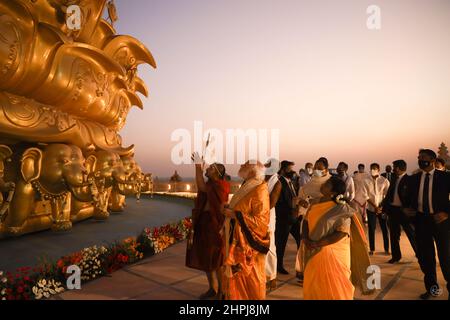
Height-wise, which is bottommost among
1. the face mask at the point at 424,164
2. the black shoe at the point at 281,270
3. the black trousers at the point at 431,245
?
the black shoe at the point at 281,270

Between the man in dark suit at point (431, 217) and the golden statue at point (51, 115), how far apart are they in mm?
6222

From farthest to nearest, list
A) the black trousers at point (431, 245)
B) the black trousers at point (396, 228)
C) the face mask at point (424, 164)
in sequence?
the black trousers at point (396, 228) → the face mask at point (424, 164) → the black trousers at point (431, 245)

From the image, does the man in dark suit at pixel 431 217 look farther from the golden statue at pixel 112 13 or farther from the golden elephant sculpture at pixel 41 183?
the golden statue at pixel 112 13

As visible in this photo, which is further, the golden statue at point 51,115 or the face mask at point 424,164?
the golden statue at point 51,115

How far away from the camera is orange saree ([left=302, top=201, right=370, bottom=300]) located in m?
3.06

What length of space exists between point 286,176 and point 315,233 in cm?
250

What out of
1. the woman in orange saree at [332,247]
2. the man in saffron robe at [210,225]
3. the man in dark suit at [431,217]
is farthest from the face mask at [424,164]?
the man in saffron robe at [210,225]

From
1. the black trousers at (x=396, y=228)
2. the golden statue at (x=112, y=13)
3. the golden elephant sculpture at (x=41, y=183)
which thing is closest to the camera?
the black trousers at (x=396, y=228)

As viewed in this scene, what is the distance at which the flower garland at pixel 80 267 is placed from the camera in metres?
3.83

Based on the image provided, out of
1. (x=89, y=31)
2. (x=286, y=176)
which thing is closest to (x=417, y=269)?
(x=286, y=176)

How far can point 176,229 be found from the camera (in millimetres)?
7418

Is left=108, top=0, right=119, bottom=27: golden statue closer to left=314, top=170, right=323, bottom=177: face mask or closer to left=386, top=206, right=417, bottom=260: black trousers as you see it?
left=314, top=170, right=323, bottom=177: face mask

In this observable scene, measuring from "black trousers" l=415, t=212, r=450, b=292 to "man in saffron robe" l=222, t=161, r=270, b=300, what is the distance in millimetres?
2447
